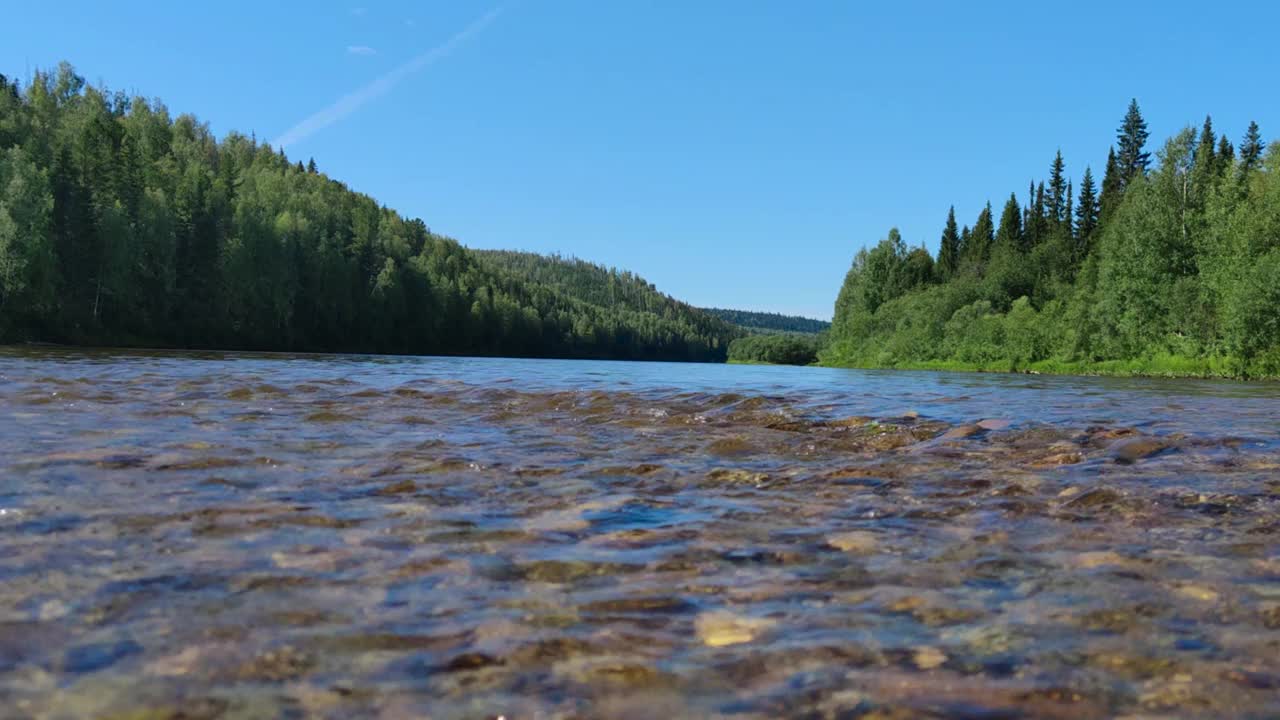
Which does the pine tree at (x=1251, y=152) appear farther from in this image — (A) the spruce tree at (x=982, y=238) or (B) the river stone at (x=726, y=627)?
(B) the river stone at (x=726, y=627)

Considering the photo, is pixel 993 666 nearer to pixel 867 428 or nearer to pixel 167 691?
pixel 167 691

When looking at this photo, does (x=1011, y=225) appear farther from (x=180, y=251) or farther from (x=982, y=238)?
(x=180, y=251)

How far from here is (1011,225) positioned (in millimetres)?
122750

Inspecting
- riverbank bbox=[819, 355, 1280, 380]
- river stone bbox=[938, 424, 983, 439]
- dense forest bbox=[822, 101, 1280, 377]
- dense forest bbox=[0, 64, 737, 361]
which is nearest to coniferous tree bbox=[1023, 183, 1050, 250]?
dense forest bbox=[822, 101, 1280, 377]

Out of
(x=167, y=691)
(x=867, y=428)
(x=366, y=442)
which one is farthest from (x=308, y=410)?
(x=167, y=691)

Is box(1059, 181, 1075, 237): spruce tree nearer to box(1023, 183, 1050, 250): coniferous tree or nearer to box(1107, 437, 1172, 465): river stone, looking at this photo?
box(1023, 183, 1050, 250): coniferous tree

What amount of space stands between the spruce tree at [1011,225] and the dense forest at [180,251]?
7605cm

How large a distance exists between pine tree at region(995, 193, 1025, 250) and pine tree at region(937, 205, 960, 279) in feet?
38.9

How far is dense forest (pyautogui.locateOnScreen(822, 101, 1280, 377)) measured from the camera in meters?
54.2

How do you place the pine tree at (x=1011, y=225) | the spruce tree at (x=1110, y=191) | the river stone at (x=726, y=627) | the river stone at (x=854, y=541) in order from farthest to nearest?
the pine tree at (x=1011, y=225) < the spruce tree at (x=1110, y=191) < the river stone at (x=854, y=541) < the river stone at (x=726, y=627)

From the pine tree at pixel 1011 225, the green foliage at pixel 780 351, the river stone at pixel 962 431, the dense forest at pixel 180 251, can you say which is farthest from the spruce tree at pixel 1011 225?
the river stone at pixel 962 431

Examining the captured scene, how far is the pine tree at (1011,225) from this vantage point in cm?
12175

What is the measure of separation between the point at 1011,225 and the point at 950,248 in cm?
1770

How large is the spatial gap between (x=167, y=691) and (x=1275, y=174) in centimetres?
7413
